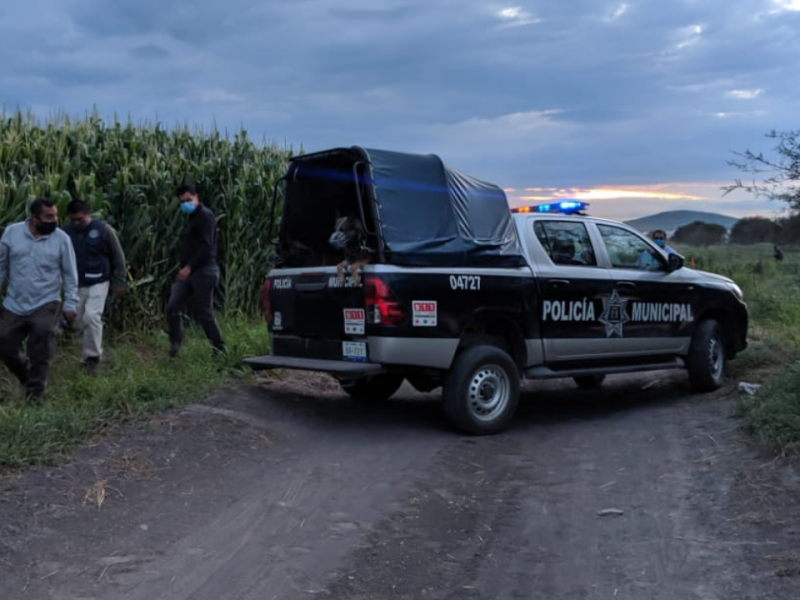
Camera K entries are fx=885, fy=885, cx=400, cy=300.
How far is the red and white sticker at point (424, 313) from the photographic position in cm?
721

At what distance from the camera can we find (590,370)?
28.6ft

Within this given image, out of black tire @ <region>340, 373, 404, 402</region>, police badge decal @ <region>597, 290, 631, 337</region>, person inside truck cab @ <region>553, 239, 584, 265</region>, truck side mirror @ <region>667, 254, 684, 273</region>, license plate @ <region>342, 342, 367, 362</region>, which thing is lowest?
black tire @ <region>340, 373, 404, 402</region>

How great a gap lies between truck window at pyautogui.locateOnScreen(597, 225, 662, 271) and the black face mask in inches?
205

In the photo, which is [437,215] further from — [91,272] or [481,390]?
[91,272]

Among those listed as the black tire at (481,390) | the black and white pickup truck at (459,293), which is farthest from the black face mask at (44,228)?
the black tire at (481,390)

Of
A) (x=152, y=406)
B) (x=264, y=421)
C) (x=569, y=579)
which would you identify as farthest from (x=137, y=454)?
(x=569, y=579)

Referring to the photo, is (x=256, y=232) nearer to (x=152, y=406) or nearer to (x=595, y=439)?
(x=152, y=406)

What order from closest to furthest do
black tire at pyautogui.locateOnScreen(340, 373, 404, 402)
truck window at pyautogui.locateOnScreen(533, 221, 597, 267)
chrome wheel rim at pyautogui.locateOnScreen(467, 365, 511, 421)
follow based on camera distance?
chrome wheel rim at pyautogui.locateOnScreen(467, 365, 511, 421), truck window at pyautogui.locateOnScreen(533, 221, 597, 267), black tire at pyautogui.locateOnScreen(340, 373, 404, 402)

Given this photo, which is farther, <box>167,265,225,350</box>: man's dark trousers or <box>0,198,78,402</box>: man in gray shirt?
<box>167,265,225,350</box>: man's dark trousers

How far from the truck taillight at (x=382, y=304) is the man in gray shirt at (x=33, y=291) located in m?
2.64

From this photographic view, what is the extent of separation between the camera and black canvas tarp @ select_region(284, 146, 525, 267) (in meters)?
7.40

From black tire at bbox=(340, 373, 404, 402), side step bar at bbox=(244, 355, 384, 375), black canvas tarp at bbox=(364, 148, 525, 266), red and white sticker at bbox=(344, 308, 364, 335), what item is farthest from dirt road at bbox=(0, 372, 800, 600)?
black canvas tarp at bbox=(364, 148, 525, 266)

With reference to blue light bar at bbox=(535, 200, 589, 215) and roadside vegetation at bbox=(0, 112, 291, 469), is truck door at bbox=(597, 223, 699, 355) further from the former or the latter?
roadside vegetation at bbox=(0, 112, 291, 469)

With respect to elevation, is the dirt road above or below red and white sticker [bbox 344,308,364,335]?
below
